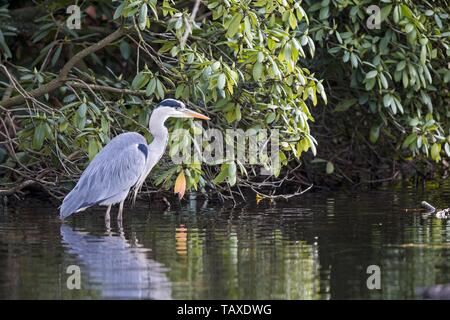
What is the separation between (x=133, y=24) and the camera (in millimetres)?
10562

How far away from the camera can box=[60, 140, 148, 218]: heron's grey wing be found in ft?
34.3

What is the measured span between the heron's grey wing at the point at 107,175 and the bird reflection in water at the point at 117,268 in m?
0.92

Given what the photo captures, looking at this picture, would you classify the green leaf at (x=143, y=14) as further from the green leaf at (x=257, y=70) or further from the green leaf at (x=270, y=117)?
the green leaf at (x=270, y=117)

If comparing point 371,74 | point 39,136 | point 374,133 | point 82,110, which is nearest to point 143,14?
point 82,110

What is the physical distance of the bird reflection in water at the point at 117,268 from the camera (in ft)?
22.8

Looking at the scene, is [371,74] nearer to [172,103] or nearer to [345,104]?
[345,104]

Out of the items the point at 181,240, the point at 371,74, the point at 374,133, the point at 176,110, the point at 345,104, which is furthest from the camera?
the point at 374,133

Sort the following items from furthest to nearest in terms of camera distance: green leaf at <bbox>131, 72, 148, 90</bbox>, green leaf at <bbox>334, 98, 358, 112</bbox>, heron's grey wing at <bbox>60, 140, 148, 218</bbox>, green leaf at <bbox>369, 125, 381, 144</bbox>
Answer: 1. green leaf at <bbox>369, 125, 381, 144</bbox>
2. green leaf at <bbox>334, 98, 358, 112</bbox>
3. green leaf at <bbox>131, 72, 148, 90</bbox>
4. heron's grey wing at <bbox>60, 140, 148, 218</bbox>

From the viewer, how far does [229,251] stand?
8.56m

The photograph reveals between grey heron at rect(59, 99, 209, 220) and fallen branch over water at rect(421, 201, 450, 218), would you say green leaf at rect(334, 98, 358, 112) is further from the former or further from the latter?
grey heron at rect(59, 99, 209, 220)

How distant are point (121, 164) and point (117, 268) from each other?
3088 millimetres

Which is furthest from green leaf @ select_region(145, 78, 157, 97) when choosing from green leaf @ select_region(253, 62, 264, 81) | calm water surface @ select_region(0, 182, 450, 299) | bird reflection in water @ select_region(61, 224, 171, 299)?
bird reflection in water @ select_region(61, 224, 171, 299)

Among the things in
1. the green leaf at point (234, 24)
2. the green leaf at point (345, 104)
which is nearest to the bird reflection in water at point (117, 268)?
the green leaf at point (234, 24)
